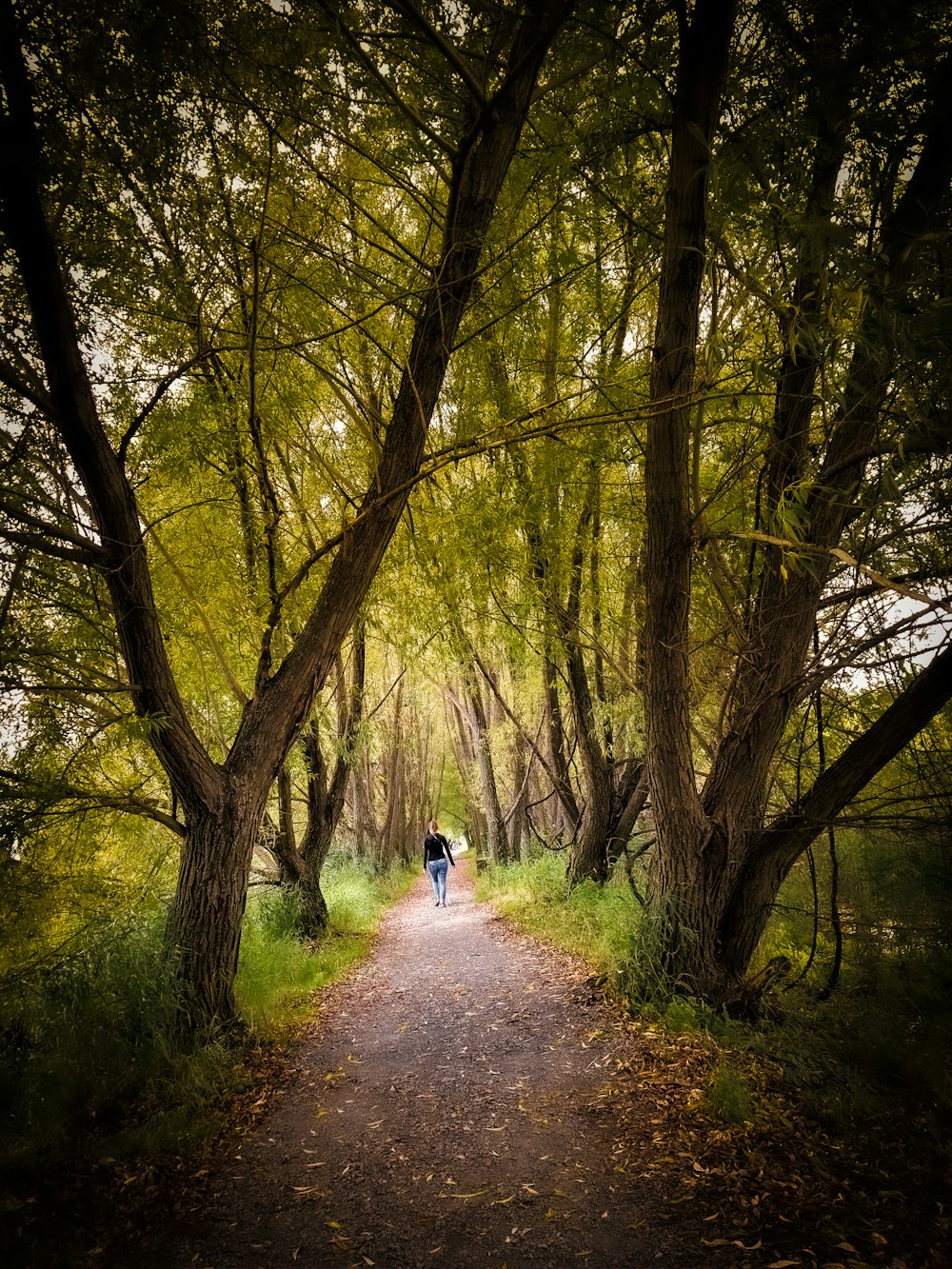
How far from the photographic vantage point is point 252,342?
10.1 ft

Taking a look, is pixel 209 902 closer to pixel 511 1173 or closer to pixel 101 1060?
pixel 101 1060

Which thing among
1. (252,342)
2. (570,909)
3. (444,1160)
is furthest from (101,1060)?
(570,909)

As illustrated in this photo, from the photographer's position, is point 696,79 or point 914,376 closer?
point 914,376

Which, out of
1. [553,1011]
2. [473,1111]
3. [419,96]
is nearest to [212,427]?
[419,96]

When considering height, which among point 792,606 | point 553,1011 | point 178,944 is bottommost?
point 553,1011

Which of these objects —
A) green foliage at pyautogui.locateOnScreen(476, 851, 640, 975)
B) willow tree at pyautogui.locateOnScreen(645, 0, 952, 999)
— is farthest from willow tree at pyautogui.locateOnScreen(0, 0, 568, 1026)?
green foliage at pyautogui.locateOnScreen(476, 851, 640, 975)

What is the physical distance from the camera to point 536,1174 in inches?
108

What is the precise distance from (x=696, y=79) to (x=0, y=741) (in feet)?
16.7

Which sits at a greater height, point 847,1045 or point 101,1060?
point 101,1060

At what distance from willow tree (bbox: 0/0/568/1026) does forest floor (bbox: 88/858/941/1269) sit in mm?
1217

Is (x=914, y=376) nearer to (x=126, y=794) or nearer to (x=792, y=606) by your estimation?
(x=792, y=606)

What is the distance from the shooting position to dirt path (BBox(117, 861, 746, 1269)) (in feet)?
7.62

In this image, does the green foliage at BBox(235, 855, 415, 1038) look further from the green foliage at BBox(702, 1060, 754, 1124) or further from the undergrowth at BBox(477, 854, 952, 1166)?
the green foliage at BBox(702, 1060, 754, 1124)

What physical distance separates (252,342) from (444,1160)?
454cm
